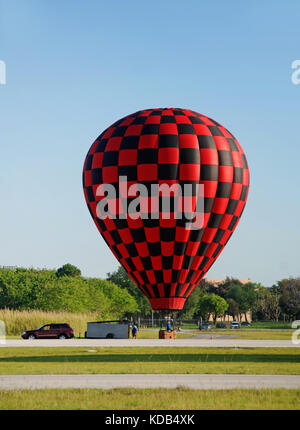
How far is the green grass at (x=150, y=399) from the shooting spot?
17.3 m

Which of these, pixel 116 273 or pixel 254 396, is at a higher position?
pixel 116 273

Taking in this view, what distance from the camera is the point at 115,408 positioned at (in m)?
17.2

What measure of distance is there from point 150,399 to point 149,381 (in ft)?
13.6

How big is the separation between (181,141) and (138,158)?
117 inches

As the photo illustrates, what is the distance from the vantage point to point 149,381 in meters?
22.4

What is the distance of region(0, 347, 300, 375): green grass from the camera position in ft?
88.4

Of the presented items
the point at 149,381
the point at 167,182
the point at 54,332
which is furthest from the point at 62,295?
the point at 149,381

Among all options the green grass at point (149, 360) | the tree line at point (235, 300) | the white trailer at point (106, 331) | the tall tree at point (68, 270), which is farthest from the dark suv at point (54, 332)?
the tall tree at point (68, 270)

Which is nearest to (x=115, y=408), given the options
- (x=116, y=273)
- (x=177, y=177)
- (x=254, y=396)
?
(x=254, y=396)

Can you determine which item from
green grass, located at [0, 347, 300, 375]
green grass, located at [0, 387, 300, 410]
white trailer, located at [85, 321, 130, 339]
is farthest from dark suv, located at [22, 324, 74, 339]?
green grass, located at [0, 387, 300, 410]

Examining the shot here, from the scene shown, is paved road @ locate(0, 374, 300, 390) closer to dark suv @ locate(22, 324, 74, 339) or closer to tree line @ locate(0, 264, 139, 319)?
dark suv @ locate(22, 324, 74, 339)
